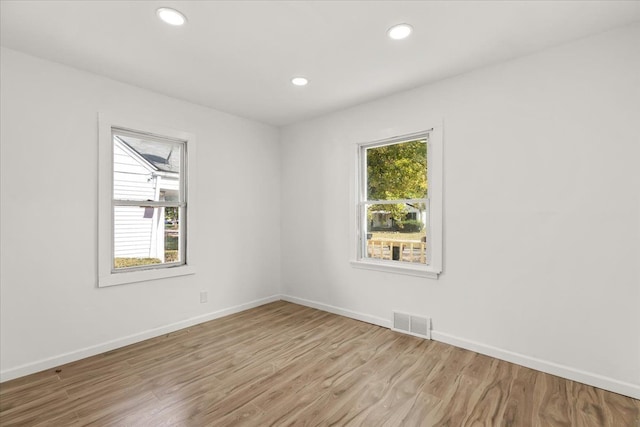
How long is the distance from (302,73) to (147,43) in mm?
1256

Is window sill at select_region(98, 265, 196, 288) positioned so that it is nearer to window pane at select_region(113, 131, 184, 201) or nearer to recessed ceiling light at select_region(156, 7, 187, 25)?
window pane at select_region(113, 131, 184, 201)

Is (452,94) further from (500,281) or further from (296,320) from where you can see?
(296,320)

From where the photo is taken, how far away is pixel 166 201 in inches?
136

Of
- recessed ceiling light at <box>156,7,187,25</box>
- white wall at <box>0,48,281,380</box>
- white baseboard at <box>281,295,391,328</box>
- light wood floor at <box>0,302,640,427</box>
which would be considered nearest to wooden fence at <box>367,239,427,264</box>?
white baseboard at <box>281,295,391,328</box>

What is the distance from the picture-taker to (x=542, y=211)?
2.53 metres

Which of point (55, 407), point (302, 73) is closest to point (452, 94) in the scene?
point (302, 73)

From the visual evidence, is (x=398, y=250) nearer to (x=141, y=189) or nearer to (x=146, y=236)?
(x=146, y=236)

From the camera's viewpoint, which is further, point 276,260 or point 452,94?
point 276,260

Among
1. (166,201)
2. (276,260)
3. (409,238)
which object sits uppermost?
(166,201)

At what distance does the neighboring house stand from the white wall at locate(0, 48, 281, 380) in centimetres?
25

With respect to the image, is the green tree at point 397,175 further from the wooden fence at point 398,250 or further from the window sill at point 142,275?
the window sill at point 142,275

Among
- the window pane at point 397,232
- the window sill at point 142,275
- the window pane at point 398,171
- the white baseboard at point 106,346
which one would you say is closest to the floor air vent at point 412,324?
the window pane at point 397,232

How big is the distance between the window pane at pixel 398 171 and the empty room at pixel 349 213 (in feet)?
0.08

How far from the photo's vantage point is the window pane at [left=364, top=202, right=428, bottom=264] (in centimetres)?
333
